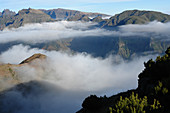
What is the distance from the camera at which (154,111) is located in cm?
2427

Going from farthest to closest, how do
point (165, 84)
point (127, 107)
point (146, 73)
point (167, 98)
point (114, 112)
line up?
point (146, 73), point (165, 84), point (167, 98), point (114, 112), point (127, 107)

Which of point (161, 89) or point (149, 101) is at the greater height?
point (161, 89)

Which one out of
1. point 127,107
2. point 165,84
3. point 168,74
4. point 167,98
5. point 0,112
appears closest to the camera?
point 127,107

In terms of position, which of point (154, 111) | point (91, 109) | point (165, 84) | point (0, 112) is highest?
point (165, 84)

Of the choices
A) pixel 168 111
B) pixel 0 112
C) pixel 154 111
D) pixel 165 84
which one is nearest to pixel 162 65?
pixel 165 84

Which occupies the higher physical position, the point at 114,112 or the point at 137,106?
the point at 137,106

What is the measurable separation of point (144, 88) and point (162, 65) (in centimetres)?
796

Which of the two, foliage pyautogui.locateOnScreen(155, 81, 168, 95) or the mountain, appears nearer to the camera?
the mountain

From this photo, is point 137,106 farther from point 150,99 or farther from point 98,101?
point 98,101

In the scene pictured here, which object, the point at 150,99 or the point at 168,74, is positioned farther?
the point at 168,74

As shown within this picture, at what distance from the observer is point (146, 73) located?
53.1m

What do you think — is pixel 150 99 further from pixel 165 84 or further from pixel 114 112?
pixel 114 112

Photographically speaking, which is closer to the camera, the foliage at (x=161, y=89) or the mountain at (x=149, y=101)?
the mountain at (x=149, y=101)

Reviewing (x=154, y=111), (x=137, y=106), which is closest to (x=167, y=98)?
(x=154, y=111)
